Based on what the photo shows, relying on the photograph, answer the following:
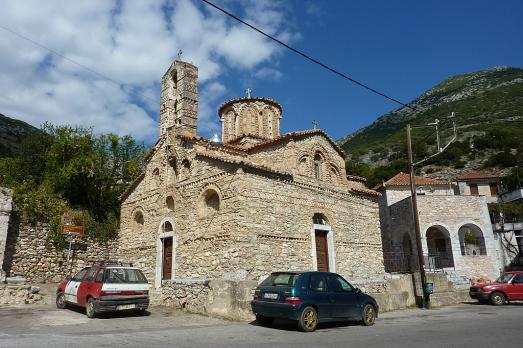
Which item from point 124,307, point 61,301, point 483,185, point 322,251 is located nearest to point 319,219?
point 322,251

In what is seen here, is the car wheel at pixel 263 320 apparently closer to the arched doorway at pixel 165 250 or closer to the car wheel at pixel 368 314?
the car wheel at pixel 368 314

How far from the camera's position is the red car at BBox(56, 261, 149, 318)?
10297 millimetres

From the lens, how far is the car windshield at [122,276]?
10633 millimetres

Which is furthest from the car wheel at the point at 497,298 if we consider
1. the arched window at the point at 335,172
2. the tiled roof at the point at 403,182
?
the tiled roof at the point at 403,182

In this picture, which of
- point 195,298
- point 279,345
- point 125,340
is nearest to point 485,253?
point 195,298

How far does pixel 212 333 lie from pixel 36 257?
11.9 meters

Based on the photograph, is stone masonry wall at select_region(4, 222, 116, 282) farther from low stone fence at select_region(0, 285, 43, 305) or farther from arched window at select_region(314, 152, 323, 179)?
arched window at select_region(314, 152, 323, 179)

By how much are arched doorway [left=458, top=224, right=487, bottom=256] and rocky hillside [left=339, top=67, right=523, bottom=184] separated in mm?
19032

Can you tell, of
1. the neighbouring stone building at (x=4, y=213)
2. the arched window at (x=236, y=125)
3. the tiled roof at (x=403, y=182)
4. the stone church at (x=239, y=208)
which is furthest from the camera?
the tiled roof at (x=403, y=182)

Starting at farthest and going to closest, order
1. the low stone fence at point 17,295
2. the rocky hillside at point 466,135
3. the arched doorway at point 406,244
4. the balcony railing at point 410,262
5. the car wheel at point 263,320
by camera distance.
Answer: the rocky hillside at point 466,135, the arched doorway at point 406,244, the balcony railing at point 410,262, the low stone fence at point 17,295, the car wheel at point 263,320

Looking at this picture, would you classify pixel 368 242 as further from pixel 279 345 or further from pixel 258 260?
pixel 279 345

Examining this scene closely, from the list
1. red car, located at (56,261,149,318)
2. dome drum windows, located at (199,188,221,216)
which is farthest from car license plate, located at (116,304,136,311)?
dome drum windows, located at (199,188,221,216)

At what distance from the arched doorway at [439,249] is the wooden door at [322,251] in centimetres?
859

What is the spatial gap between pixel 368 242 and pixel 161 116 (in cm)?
1171
